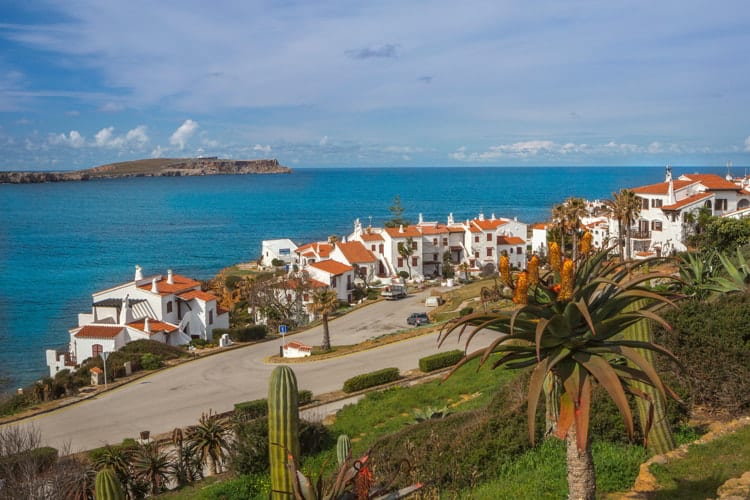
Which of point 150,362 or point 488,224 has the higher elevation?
point 488,224

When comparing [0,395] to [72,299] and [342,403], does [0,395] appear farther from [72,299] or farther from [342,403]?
[72,299]

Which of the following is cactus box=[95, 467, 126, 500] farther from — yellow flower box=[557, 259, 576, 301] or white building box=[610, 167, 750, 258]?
white building box=[610, 167, 750, 258]

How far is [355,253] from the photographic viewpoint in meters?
76.1

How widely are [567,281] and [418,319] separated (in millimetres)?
45109

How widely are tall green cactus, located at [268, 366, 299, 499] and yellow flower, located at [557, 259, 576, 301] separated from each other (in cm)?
424


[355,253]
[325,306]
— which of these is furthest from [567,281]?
[355,253]

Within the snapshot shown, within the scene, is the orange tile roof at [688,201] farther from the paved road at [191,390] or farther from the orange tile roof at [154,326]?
the orange tile roof at [154,326]

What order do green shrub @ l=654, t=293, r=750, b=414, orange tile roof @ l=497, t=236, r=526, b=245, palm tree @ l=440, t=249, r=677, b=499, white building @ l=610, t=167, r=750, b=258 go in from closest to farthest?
palm tree @ l=440, t=249, r=677, b=499
green shrub @ l=654, t=293, r=750, b=414
white building @ l=610, t=167, r=750, b=258
orange tile roof @ l=497, t=236, r=526, b=245

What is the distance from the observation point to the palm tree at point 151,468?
19.7 m

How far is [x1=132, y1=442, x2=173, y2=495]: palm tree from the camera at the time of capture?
19.7 meters

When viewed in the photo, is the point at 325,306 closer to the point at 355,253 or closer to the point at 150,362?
the point at 150,362

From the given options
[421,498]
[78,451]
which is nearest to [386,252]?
[78,451]

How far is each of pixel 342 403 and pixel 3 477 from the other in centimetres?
1305

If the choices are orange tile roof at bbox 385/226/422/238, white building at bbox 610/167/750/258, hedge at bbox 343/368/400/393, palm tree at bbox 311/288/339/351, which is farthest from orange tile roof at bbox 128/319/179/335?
white building at bbox 610/167/750/258
